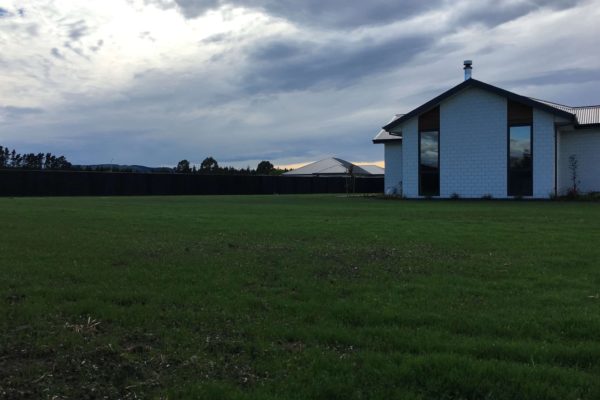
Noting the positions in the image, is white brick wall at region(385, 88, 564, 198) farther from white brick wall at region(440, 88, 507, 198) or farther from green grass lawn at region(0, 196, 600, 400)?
green grass lawn at region(0, 196, 600, 400)

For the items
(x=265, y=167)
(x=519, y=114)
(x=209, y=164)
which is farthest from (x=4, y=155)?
(x=519, y=114)

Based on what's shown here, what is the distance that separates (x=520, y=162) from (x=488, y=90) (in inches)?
166

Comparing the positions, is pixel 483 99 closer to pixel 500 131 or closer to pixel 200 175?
pixel 500 131

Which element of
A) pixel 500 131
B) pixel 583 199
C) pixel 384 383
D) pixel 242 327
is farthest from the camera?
pixel 500 131

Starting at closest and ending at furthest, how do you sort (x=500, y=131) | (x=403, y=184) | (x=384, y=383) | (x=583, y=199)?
(x=384, y=383)
(x=583, y=199)
(x=500, y=131)
(x=403, y=184)

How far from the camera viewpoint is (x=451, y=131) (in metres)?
29.9

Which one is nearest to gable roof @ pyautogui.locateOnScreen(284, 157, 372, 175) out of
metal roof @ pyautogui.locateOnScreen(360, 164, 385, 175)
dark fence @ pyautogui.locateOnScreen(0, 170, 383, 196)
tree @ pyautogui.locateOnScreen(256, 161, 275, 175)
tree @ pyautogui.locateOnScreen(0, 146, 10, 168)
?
metal roof @ pyautogui.locateOnScreen(360, 164, 385, 175)

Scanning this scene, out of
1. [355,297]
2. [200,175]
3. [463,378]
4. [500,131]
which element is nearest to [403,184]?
[500,131]

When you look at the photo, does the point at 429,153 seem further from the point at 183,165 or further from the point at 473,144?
the point at 183,165

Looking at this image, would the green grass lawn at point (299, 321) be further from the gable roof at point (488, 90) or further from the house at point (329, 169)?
the house at point (329, 169)

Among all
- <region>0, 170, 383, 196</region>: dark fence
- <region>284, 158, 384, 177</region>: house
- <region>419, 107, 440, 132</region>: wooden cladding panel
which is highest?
<region>419, 107, 440, 132</region>: wooden cladding panel

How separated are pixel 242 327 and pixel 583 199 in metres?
25.8

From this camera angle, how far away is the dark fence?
40469 millimetres

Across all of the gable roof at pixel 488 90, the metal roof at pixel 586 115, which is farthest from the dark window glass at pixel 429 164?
the metal roof at pixel 586 115
